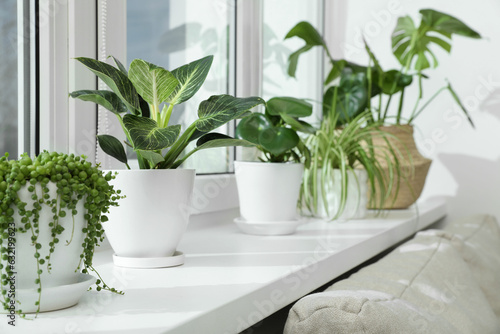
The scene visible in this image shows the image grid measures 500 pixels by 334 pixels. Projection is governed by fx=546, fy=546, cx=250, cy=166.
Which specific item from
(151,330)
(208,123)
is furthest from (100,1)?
(151,330)

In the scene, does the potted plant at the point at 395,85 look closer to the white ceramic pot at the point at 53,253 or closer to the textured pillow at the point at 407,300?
the textured pillow at the point at 407,300

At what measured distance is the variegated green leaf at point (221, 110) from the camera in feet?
2.72

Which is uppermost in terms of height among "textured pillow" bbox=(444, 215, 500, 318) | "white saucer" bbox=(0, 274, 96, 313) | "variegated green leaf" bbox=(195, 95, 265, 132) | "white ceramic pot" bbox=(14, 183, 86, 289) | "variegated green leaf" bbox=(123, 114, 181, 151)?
"variegated green leaf" bbox=(195, 95, 265, 132)

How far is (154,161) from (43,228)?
26 cm

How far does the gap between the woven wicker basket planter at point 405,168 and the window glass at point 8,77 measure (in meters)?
1.18

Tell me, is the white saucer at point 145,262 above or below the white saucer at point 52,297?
below

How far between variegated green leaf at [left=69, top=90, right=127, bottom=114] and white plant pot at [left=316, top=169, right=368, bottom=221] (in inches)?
33.7

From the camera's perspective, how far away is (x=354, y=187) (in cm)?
159

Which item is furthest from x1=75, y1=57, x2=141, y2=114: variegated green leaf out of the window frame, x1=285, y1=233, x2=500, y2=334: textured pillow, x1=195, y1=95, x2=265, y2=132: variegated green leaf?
x1=285, y1=233, x2=500, y2=334: textured pillow

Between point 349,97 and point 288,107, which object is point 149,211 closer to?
point 288,107

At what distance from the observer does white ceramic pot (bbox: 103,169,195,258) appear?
845 millimetres

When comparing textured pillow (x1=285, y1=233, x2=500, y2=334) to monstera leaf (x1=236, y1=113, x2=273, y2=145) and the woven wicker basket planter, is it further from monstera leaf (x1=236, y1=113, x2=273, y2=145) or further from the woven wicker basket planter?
the woven wicker basket planter

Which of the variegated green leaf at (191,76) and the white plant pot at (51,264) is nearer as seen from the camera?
the white plant pot at (51,264)

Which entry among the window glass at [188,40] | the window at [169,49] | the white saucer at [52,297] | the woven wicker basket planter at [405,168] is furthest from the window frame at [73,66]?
the woven wicker basket planter at [405,168]
